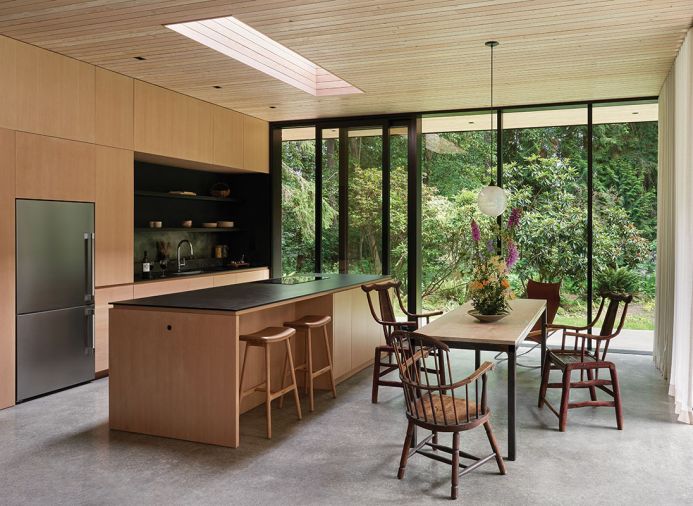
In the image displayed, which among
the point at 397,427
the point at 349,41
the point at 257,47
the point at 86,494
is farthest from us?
the point at 257,47

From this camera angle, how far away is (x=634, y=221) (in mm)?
9727

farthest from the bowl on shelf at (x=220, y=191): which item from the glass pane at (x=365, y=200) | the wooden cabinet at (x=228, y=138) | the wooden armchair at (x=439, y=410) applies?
the wooden armchair at (x=439, y=410)

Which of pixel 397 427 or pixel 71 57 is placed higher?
pixel 71 57

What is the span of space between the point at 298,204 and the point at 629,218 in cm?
535

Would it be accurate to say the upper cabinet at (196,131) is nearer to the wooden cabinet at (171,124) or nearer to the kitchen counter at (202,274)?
the wooden cabinet at (171,124)

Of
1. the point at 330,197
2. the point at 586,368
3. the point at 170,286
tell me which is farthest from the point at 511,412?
the point at 330,197

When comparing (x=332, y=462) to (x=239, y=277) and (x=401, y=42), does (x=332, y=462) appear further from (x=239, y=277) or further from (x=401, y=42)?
(x=239, y=277)

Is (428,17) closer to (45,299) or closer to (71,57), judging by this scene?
(71,57)

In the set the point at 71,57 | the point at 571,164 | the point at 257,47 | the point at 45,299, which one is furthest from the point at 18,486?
the point at 571,164

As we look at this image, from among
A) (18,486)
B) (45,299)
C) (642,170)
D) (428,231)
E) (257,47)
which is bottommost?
(18,486)

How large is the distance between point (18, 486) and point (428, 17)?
12.8ft

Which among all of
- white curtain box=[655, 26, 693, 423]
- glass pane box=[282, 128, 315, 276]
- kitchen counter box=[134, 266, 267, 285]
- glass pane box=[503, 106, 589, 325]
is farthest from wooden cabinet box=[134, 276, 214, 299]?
glass pane box=[503, 106, 589, 325]

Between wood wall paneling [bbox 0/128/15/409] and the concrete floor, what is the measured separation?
0.75ft

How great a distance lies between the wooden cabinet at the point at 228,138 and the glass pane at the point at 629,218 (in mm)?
5871
